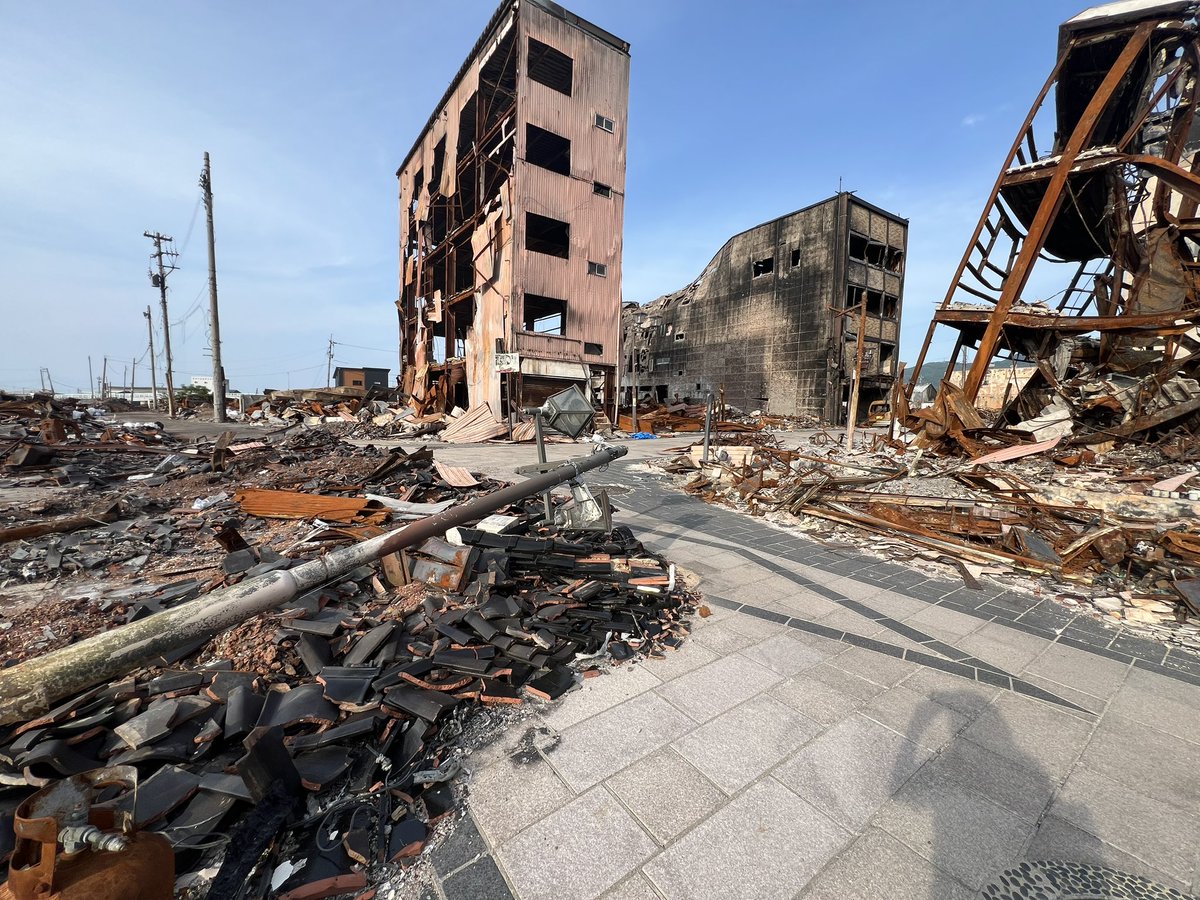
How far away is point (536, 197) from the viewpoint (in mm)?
20578

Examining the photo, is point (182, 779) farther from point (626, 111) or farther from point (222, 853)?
point (626, 111)

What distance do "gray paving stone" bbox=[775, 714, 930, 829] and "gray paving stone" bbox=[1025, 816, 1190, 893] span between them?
488mm

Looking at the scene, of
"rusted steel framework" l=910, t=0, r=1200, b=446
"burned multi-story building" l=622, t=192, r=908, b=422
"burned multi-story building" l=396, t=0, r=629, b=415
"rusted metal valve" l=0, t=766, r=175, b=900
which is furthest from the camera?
"burned multi-story building" l=622, t=192, r=908, b=422

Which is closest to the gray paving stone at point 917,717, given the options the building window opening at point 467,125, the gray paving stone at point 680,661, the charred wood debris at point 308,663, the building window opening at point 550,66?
the gray paving stone at point 680,661

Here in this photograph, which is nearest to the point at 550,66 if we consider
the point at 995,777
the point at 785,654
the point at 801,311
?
the point at 801,311

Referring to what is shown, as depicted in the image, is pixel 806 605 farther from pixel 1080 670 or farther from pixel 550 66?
pixel 550 66

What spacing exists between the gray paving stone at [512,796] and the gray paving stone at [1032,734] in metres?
2.41

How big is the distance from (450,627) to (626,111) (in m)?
27.0

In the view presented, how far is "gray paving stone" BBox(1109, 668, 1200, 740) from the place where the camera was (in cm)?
274

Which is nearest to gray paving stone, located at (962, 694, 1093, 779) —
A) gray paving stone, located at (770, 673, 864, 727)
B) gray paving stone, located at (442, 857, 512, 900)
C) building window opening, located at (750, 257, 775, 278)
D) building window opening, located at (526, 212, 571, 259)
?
gray paving stone, located at (770, 673, 864, 727)

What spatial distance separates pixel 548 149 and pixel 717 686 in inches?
1100

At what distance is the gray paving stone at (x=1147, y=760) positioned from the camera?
7.43 feet

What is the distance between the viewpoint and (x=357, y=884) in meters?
1.75

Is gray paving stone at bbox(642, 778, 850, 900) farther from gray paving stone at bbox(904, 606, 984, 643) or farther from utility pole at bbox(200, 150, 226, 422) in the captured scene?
utility pole at bbox(200, 150, 226, 422)
